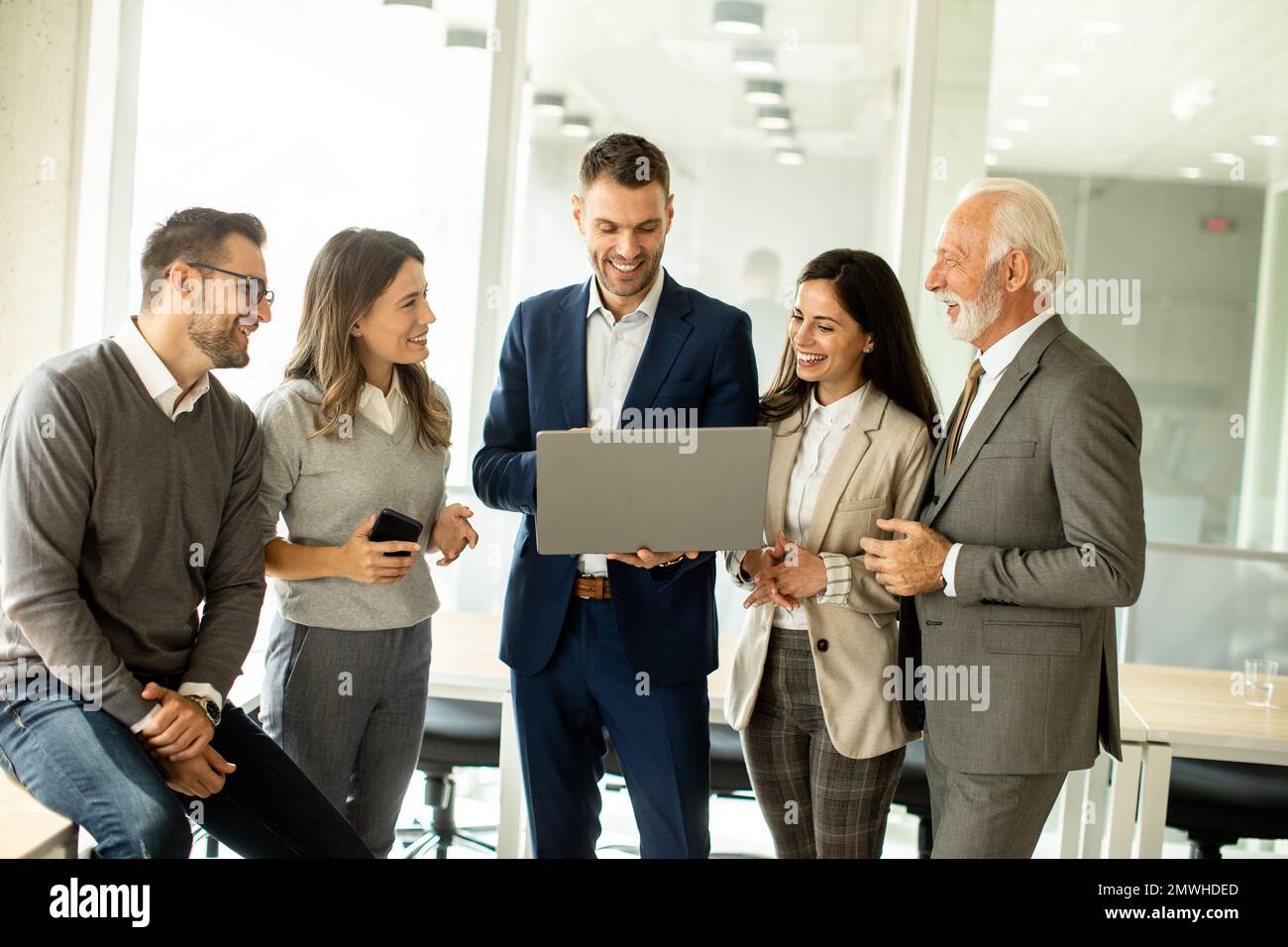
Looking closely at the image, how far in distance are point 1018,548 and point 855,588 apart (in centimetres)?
32

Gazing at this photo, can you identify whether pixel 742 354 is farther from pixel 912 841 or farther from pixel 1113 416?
pixel 912 841

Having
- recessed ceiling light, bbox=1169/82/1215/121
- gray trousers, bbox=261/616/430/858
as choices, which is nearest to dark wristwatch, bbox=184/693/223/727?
gray trousers, bbox=261/616/430/858

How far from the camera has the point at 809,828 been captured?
2.11 meters

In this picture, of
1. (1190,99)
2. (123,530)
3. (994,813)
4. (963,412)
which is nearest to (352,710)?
(123,530)

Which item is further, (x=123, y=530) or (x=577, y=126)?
(x=577, y=126)

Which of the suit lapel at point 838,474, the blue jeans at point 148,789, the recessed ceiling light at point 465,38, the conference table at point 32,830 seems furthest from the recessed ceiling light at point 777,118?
the conference table at point 32,830

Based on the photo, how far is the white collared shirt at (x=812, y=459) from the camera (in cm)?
213

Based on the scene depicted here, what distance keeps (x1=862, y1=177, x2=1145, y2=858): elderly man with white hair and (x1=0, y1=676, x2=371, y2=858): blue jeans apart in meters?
1.12

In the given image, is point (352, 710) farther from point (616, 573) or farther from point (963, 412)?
point (963, 412)

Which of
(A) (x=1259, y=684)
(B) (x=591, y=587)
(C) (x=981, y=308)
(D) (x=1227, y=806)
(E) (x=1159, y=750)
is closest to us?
(C) (x=981, y=308)

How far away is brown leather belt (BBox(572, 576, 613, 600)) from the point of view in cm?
212

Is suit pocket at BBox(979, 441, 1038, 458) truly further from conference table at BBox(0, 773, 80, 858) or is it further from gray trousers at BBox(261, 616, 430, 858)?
conference table at BBox(0, 773, 80, 858)

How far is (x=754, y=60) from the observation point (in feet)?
13.1
